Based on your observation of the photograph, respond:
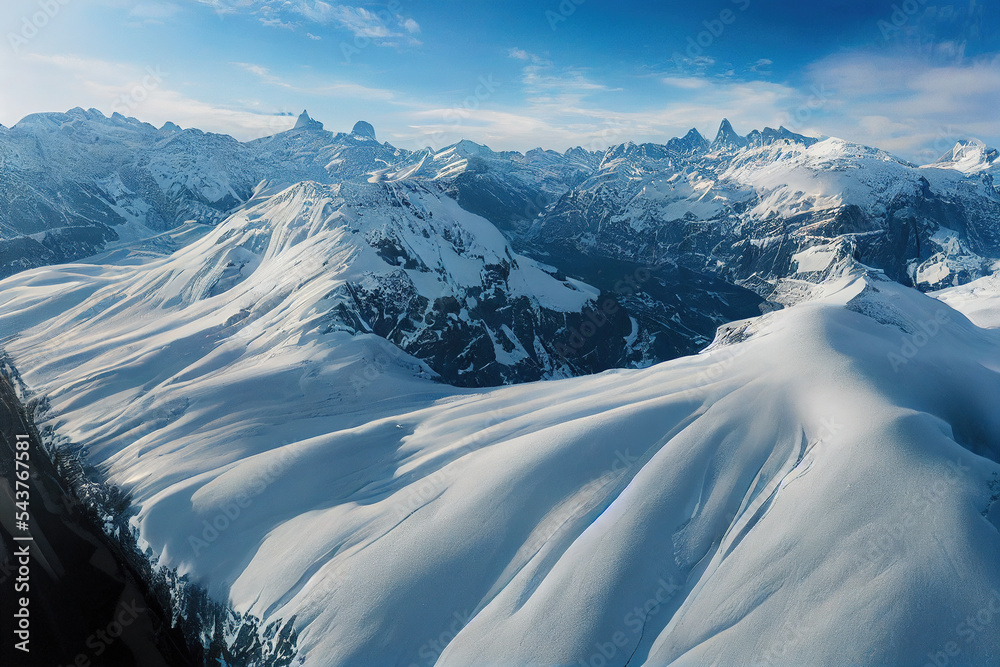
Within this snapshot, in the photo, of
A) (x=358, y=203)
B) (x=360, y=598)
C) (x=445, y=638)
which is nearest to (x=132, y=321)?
(x=358, y=203)

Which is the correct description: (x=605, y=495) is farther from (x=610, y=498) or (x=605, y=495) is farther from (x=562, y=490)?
(x=562, y=490)

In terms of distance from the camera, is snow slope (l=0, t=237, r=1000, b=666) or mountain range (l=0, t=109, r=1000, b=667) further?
mountain range (l=0, t=109, r=1000, b=667)

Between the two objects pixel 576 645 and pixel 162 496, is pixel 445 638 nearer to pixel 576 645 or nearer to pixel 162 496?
pixel 576 645

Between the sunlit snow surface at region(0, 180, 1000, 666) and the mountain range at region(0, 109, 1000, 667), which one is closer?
the sunlit snow surface at region(0, 180, 1000, 666)

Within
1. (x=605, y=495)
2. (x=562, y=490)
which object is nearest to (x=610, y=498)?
(x=605, y=495)
